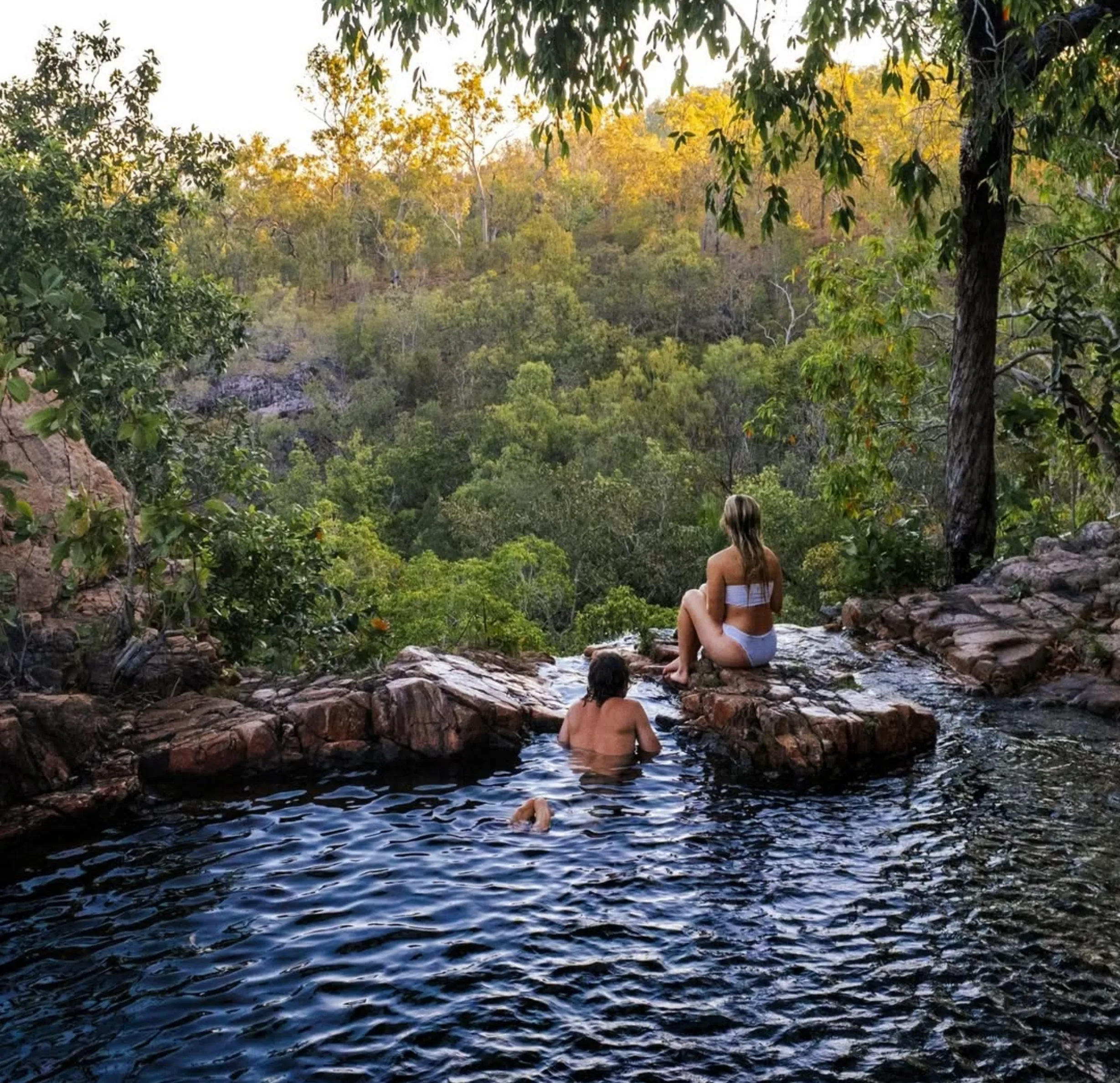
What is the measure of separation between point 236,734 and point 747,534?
4202mm

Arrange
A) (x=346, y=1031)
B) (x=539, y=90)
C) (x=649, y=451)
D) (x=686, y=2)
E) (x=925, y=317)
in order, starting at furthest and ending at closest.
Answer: (x=649, y=451)
(x=925, y=317)
(x=539, y=90)
(x=686, y=2)
(x=346, y=1031)

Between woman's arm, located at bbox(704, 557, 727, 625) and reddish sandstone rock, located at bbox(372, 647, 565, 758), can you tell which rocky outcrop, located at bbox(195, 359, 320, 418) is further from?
woman's arm, located at bbox(704, 557, 727, 625)

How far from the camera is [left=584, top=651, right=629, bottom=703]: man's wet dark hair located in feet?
25.0

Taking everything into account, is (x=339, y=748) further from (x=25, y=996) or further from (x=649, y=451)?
(x=649, y=451)

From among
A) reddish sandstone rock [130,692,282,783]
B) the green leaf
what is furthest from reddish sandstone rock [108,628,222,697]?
the green leaf

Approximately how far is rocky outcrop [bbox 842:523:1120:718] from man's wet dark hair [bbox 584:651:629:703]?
376cm

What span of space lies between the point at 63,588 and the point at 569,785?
4.98 metres

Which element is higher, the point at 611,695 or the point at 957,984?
the point at 611,695

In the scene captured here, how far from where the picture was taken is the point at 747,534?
840 cm

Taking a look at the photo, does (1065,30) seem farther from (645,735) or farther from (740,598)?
(645,735)

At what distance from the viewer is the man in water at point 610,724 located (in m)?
7.70

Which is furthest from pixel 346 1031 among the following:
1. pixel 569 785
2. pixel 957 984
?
pixel 569 785

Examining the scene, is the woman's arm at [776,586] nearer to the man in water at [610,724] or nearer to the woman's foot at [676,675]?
the woman's foot at [676,675]

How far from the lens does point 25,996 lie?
466 cm
